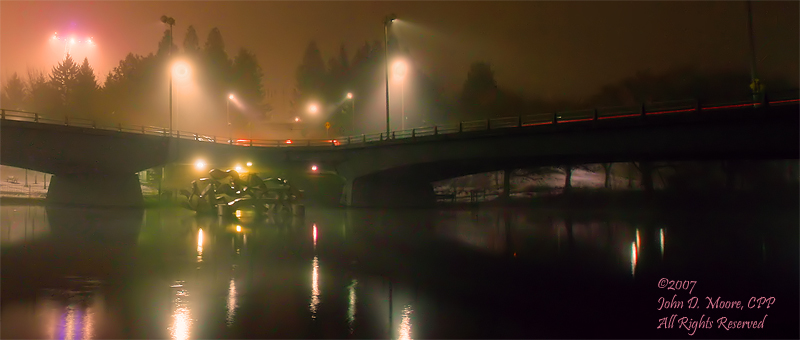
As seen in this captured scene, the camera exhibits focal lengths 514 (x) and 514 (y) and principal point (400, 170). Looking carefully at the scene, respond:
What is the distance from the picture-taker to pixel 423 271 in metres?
12.7

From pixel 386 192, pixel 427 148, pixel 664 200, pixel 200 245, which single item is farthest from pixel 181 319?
pixel 664 200

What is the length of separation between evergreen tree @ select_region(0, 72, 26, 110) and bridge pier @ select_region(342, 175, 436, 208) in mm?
54032

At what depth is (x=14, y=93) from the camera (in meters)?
72.4

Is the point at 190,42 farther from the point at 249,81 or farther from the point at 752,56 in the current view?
the point at 752,56

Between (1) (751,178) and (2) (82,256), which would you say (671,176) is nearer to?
(1) (751,178)

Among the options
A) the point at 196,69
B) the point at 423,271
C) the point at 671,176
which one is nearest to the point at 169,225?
the point at 423,271

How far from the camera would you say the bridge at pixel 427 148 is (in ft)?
83.8

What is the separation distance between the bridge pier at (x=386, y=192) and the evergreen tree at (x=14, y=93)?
54.0 meters

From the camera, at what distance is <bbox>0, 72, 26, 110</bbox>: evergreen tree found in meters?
71.0

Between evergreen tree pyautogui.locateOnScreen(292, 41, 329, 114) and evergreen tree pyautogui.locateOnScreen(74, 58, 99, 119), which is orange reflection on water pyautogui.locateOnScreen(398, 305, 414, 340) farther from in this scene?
evergreen tree pyautogui.locateOnScreen(292, 41, 329, 114)

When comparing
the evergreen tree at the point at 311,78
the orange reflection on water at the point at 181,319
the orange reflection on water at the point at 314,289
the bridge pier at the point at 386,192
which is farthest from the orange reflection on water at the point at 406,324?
the evergreen tree at the point at 311,78

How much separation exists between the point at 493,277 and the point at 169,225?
19948 mm

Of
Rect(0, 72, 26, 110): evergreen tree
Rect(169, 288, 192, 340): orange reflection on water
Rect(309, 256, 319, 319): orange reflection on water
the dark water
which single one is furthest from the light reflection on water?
Rect(0, 72, 26, 110): evergreen tree

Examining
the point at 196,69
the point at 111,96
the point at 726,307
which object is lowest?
the point at 726,307
